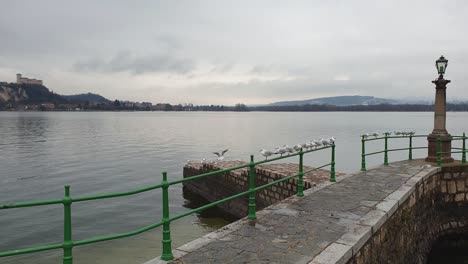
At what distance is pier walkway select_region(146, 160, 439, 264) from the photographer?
4586mm

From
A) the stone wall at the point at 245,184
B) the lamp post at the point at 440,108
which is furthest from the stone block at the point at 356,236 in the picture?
the lamp post at the point at 440,108

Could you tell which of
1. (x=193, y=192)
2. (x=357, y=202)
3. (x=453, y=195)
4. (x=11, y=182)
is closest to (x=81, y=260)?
(x=357, y=202)

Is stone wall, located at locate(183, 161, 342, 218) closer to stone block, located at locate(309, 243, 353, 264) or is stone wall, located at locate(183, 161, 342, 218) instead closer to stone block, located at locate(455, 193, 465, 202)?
stone block, located at locate(455, 193, 465, 202)

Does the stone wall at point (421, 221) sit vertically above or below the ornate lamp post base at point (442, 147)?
below

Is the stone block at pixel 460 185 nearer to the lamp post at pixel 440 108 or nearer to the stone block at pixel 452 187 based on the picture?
the stone block at pixel 452 187

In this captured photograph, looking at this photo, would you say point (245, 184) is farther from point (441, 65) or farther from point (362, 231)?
point (362, 231)

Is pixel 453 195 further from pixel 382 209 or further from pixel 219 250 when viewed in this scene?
pixel 219 250

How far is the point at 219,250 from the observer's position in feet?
15.6

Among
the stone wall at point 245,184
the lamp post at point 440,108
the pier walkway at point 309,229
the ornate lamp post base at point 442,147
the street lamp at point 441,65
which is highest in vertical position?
the street lamp at point 441,65

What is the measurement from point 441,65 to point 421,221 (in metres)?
5.56

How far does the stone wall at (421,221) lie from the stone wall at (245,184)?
2.67 meters

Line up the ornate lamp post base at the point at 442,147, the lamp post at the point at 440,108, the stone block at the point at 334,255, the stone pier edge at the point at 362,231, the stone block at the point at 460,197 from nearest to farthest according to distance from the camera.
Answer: the stone block at the point at 334,255 → the stone pier edge at the point at 362,231 → the stone block at the point at 460,197 → the ornate lamp post base at the point at 442,147 → the lamp post at the point at 440,108

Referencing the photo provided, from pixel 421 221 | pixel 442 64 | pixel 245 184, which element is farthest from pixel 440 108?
pixel 245 184

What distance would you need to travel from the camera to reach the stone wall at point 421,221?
237 inches
